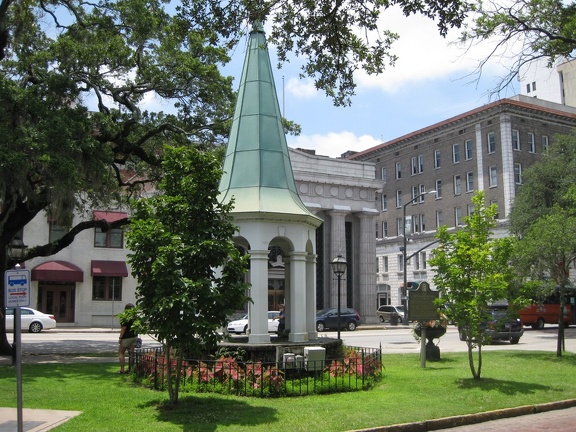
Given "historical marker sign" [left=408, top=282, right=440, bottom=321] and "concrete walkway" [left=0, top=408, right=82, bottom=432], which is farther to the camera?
"historical marker sign" [left=408, top=282, right=440, bottom=321]

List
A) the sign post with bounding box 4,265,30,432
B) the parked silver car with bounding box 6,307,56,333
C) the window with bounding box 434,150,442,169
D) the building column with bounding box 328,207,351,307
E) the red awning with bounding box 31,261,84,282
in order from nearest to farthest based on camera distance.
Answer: the sign post with bounding box 4,265,30,432, the parked silver car with bounding box 6,307,56,333, the red awning with bounding box 31,261,84,282, the building column with bounding box 328,207,351,307, the window with bounding box 434,150,442,169

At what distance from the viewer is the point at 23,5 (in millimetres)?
17281

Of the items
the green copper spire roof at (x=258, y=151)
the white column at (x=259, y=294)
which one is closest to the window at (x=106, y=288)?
the green copper spire roof at (x=258, y=151)

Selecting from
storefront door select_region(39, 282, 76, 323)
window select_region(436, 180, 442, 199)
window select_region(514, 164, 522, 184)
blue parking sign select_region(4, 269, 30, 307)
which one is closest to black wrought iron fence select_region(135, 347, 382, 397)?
blue parking sign select_region(4, 269, 30, 307)

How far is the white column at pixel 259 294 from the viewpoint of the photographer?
1483cm

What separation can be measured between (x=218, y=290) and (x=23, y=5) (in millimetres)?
11379

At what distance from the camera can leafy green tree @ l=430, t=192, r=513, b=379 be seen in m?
14.4

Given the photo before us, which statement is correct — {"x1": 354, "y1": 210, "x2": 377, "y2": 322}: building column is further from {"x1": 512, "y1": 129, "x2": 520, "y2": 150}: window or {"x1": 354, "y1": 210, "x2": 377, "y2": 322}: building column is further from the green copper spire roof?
the green copper spire roof

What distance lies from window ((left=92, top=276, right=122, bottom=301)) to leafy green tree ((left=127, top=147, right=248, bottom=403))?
35137 mm

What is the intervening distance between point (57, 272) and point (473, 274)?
112 feet

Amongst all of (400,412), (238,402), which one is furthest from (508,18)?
(238,402)

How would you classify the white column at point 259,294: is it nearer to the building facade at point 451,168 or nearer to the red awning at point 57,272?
the red awning at point 57,272

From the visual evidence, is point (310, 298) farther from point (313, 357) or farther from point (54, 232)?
point (54, 232)

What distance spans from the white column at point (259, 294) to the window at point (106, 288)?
3181 centimetres
